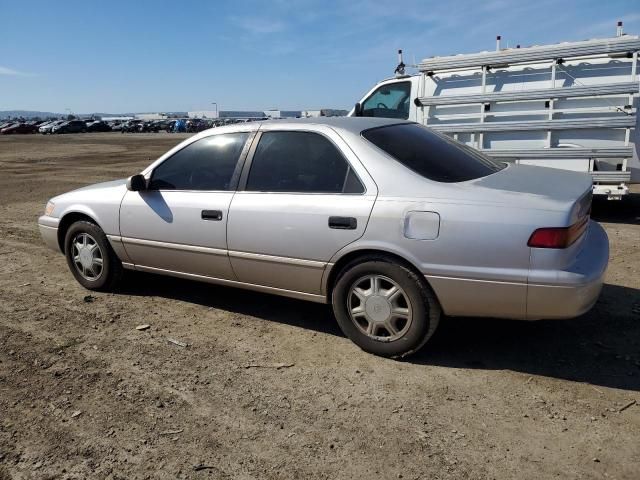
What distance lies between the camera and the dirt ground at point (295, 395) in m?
2.68

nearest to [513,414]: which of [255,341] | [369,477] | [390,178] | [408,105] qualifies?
[369,477]

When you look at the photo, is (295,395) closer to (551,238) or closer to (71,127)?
(551,238)

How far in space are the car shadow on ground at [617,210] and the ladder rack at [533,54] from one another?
2409 millimetres

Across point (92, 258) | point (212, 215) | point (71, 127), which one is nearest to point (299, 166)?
point (212, 215)

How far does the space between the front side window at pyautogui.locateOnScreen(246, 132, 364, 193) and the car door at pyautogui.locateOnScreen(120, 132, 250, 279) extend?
21cm

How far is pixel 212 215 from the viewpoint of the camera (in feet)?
14.1

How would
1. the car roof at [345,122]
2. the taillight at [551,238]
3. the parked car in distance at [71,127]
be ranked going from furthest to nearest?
the parked car in distance at [71,127] → the car roof at [345,122] → the taillight at [551,238]

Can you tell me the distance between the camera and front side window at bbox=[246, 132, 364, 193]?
3.84 metres

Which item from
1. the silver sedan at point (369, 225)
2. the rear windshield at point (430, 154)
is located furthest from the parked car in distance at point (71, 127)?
the rear windshield at point (430, 154)

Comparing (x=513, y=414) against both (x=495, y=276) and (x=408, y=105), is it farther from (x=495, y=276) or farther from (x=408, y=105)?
(x=408, y=105)

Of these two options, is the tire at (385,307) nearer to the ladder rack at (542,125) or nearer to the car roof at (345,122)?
the car roof at (345,122)

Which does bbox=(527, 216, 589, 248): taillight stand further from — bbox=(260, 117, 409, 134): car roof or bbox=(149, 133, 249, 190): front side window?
bbox=(149, 133, 249, 190): front side window

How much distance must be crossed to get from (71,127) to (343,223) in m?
68.4

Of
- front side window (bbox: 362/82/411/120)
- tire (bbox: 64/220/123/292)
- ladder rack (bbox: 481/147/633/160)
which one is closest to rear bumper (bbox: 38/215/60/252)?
tire (bbox: 64/220/123/292)
